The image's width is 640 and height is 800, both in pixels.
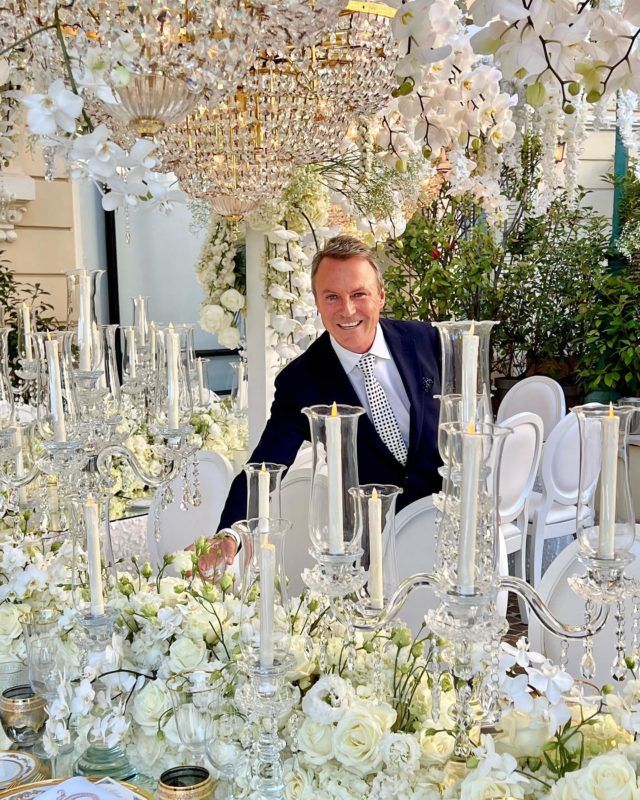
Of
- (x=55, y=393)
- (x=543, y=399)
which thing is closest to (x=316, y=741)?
(x=55, y=393)

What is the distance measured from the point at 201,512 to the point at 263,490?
5.67ft

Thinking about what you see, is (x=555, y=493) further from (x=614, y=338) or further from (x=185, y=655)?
(x=185, y=655)

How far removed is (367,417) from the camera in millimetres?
2586

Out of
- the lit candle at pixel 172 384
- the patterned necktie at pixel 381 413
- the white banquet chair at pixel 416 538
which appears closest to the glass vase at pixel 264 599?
the lit candle at pixel 172 384

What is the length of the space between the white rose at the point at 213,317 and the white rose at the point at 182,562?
2020mm

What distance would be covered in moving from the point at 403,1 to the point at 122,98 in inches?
17.9

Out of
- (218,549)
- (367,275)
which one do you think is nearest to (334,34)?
(367,275)

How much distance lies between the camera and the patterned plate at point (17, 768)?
1.33 metres

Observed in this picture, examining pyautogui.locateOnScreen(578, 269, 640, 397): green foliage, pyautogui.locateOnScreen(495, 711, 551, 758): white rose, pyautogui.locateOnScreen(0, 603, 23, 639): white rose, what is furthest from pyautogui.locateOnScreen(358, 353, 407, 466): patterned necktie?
pyautogui.locateOnScreen(578, 269, 640, 397): green foliage

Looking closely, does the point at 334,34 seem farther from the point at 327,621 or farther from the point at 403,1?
the point at 327,621

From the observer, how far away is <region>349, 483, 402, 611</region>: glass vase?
4.19 feet

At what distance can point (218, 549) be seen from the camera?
6.11 ft

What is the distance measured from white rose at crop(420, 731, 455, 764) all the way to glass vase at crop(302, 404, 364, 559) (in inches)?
10.4

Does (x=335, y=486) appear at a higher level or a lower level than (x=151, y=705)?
higher
